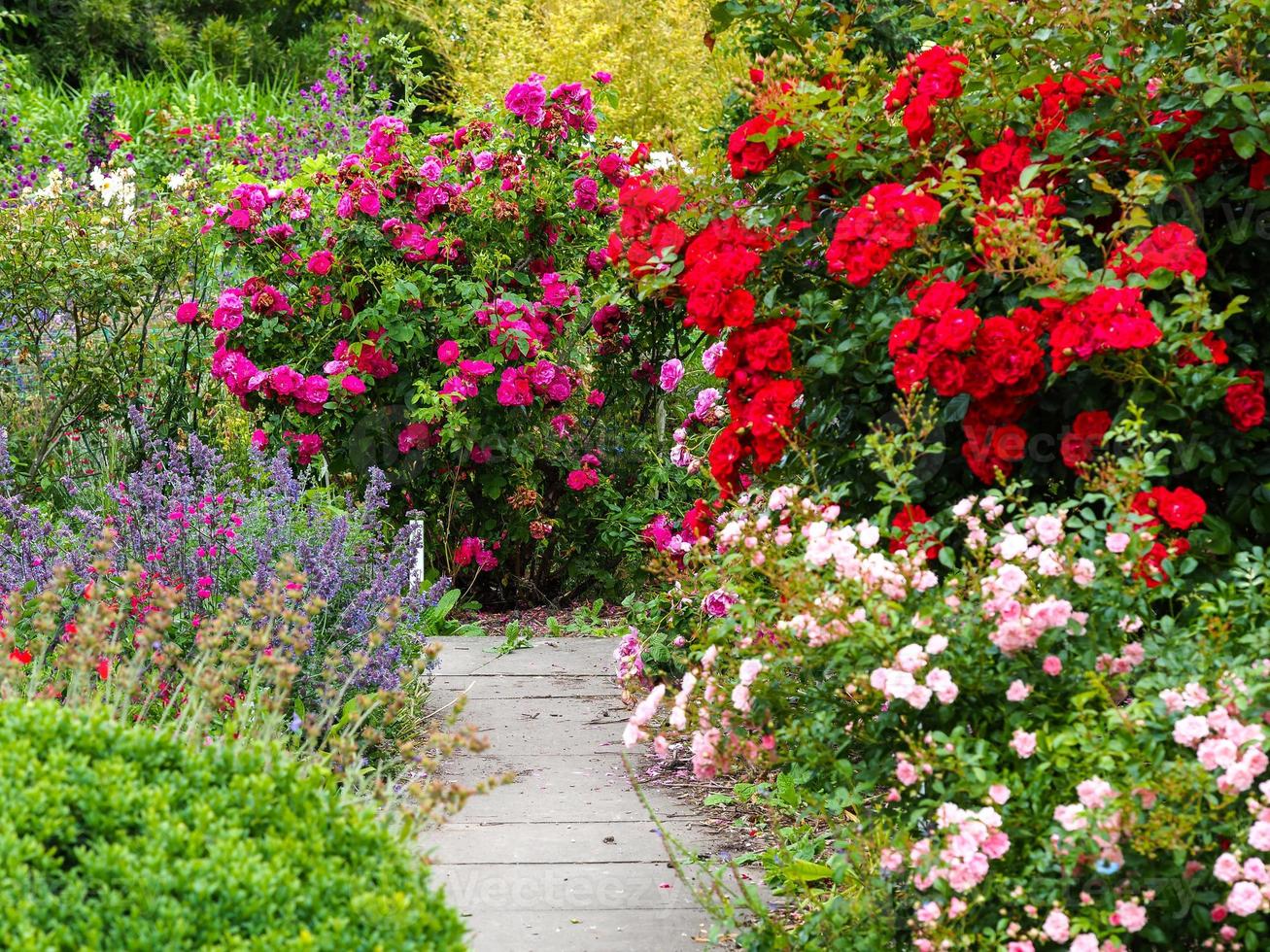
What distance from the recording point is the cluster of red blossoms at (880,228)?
2871 millimetres

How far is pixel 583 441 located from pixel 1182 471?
3623mm

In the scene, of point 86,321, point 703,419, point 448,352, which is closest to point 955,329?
point 703,419

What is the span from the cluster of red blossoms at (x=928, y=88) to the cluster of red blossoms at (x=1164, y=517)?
99cm

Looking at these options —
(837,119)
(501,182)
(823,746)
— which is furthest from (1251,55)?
(501,182)

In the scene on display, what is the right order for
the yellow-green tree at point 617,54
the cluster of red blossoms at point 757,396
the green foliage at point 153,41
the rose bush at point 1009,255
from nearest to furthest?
the rose bush at point 1009,255
the cluster of red blossoms at point 757,396
the yellow-green tree at point 617,54
the green foliage at point 153,41

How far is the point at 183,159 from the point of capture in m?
9.93

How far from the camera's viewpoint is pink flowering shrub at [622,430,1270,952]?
2.02m

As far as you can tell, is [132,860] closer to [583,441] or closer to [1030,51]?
[1030,51]

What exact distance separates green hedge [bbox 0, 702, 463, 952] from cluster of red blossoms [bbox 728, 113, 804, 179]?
1.86 meters

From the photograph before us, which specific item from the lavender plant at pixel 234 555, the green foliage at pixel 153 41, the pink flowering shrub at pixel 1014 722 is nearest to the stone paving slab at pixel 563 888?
the pink flowering shrub at pixel 1014 722

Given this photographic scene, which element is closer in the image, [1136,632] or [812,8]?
[1136,632]

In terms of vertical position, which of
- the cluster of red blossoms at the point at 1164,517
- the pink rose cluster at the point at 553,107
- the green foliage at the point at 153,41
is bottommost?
the cluster of red blossoms at the point at 1164,517

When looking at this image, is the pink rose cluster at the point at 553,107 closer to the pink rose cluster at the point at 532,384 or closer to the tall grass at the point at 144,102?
the pink rose cluster at the point at 532,384

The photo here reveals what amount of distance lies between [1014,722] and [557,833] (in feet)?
4.63
